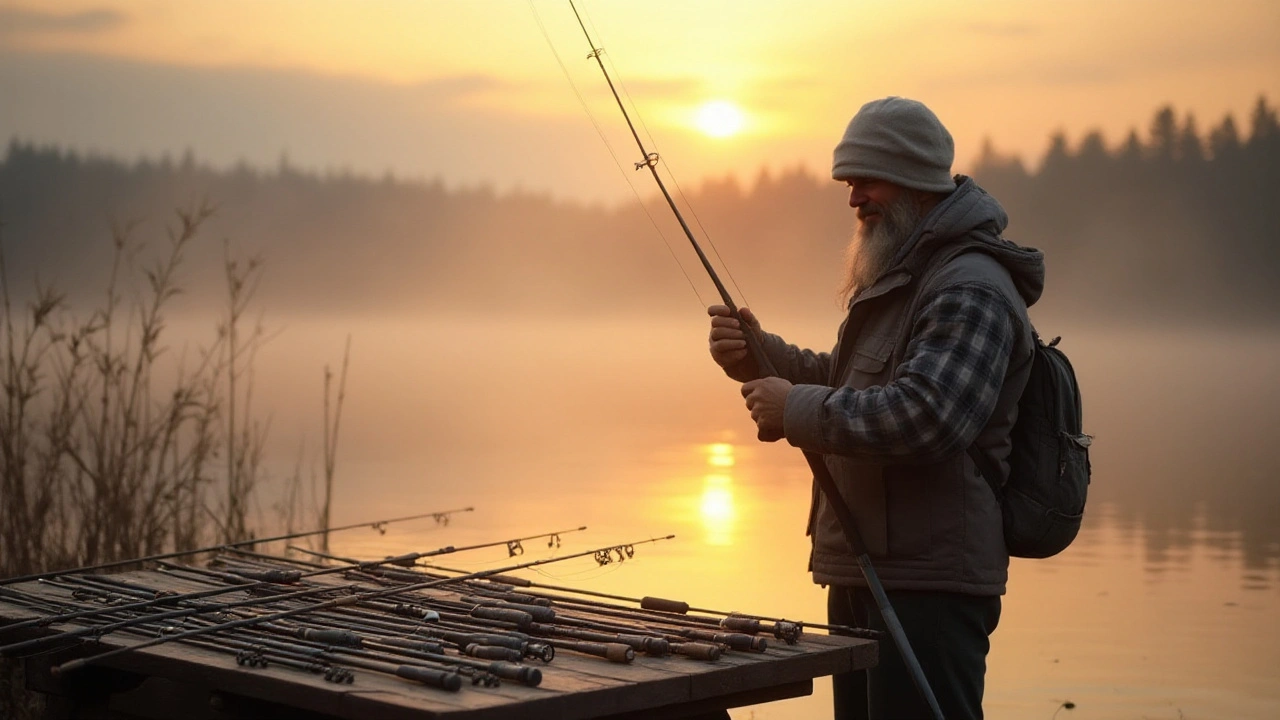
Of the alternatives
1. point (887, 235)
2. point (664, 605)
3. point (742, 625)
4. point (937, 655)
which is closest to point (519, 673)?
point (742, 625)

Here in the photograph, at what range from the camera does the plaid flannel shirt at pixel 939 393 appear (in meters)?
2.90

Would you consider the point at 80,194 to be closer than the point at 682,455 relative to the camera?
No

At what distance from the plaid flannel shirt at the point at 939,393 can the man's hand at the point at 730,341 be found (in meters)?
0.51

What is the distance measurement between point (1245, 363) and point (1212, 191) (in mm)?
5884

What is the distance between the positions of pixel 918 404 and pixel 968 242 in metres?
0.38

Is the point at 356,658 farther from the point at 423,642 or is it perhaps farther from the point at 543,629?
the point at 543,629

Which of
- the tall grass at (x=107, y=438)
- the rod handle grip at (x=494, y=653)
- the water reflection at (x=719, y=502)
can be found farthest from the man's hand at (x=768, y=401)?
the water reflection at (x=719, y=502)

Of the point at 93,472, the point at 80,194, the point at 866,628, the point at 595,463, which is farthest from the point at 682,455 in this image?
the point at 80,194

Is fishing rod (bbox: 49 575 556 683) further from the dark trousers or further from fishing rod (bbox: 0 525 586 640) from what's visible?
the dark trousers

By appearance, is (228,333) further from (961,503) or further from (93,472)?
(961,503)

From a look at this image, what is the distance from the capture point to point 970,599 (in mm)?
3037

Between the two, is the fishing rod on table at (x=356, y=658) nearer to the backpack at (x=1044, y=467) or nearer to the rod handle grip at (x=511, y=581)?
the rod handle grip at (x=511, y=581)

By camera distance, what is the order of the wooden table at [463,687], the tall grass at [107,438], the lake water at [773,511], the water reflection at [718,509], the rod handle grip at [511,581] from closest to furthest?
the wooden table at [463,687] → the rod handle grip at [511,581] → the tall grass at [107,438] → the lake water at [773,511] → the water reflection at [718,509]

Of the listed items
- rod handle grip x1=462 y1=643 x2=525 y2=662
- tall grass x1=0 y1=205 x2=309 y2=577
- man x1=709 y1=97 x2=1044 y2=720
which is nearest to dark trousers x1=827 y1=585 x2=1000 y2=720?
man x1=709 y1=97 x2=1044 y2=720
